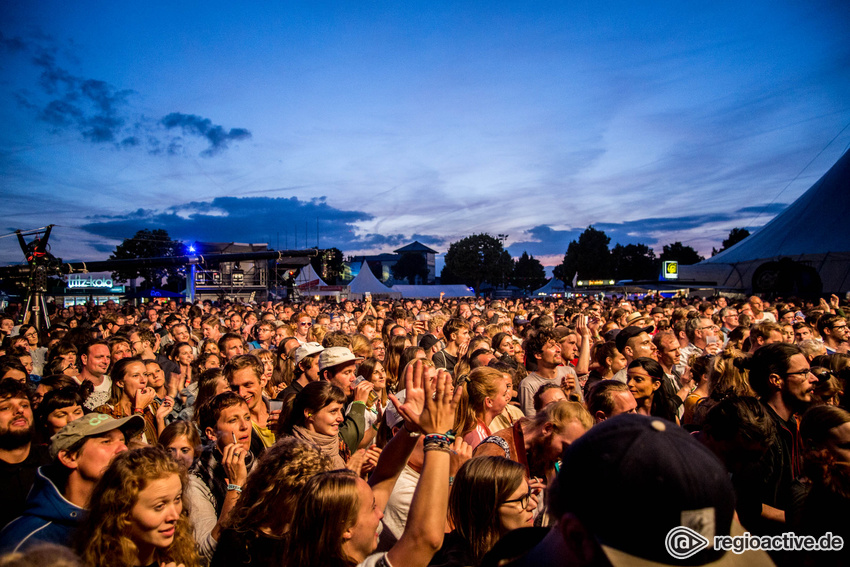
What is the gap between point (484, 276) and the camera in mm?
74062

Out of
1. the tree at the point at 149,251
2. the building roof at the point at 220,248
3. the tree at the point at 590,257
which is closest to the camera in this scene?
the building roof at the point at 220,248

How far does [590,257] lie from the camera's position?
6925 centimetres

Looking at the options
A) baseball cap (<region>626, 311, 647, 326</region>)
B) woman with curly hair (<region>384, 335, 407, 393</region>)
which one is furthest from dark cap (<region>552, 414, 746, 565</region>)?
baseball cap (<region>626, 311, 647, 326</region>)

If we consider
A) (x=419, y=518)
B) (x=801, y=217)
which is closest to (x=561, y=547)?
(x=419, y=518)

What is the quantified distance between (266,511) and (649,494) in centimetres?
168

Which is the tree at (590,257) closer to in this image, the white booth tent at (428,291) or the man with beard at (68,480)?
the white booth tent at (428,291)

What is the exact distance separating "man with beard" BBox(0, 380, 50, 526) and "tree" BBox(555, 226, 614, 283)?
69136mm

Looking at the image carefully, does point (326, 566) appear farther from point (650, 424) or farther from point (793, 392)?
point (793, 392)

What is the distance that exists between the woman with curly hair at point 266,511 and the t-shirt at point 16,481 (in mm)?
1639

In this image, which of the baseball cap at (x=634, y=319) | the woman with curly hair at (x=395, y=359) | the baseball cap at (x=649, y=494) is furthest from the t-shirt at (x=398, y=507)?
the baseball cap at (x=634, y=319)

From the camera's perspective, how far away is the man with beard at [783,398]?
2734 millimetres

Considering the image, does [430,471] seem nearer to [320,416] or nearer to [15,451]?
[320,416]

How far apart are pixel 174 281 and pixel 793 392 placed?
62690mm

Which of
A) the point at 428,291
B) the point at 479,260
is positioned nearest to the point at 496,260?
the point at 479,260
